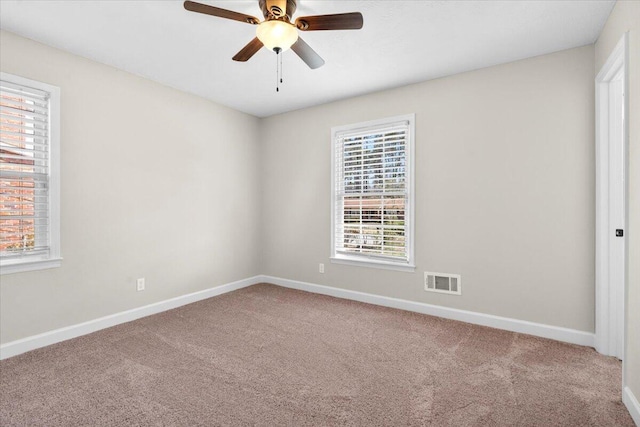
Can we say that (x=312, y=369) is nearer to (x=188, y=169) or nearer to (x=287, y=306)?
(x=287, y=306)

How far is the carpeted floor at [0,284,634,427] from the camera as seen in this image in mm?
1789

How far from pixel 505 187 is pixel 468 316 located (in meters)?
1.34

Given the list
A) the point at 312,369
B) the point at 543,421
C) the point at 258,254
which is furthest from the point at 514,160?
the point at 258,254

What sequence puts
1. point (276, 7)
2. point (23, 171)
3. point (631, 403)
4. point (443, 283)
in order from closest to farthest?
point (631, 403), point (276, 7), point (23, 171), point (443, 283)

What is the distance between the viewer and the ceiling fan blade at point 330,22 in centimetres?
188

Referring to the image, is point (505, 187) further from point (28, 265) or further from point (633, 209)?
point (28, 265)

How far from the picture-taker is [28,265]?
2.60 meters

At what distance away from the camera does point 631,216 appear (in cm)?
184

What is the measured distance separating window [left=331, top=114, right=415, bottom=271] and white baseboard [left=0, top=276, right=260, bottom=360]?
1773 mm

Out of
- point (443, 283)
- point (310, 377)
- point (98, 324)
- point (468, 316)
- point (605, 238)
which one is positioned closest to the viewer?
point (310, 377)

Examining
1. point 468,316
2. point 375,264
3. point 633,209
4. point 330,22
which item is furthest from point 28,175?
point 633,209

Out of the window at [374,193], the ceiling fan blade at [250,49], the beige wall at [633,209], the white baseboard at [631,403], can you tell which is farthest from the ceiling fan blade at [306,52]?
the white baseboard at [631,403]

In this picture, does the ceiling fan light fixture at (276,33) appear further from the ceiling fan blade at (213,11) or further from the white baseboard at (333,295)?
the white baseboard at (333,295)

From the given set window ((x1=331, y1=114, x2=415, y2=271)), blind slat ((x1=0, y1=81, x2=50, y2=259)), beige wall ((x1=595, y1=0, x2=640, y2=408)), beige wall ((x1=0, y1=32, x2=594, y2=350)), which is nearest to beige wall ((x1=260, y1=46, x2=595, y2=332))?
beige wall ((x1=0, y1=32, x2=594, y2=350))
